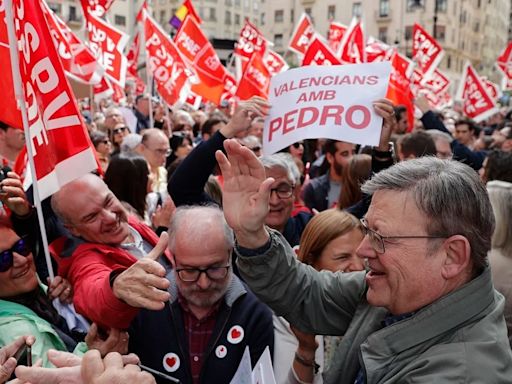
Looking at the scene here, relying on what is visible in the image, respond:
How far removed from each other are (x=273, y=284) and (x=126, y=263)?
0.89 meters

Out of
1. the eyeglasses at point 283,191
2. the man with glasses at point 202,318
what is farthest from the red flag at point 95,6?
the man with glasses at point 202,318

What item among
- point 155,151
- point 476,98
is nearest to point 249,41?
point 476,98

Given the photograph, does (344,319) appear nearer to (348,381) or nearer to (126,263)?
(348,381)

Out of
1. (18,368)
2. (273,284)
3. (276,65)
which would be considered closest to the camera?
(18,368)

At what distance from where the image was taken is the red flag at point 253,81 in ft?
30.6

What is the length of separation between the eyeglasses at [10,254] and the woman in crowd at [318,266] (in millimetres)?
1162

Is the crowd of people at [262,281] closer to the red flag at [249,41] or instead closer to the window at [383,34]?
the red flag at [249,41]

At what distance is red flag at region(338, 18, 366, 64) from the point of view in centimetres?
1109

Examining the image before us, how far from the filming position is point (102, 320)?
2.16 m

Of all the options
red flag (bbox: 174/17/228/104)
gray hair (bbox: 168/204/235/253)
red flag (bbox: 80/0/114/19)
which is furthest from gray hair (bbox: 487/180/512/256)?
red flag (bbox: 80/0/114/19)

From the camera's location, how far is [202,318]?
2539 millimetres

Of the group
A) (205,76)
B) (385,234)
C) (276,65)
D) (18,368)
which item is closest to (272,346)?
(385,234)

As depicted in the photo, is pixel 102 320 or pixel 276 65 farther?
pixel 276 65

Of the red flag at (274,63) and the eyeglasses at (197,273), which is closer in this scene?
the eyeglasses at (197,273)
